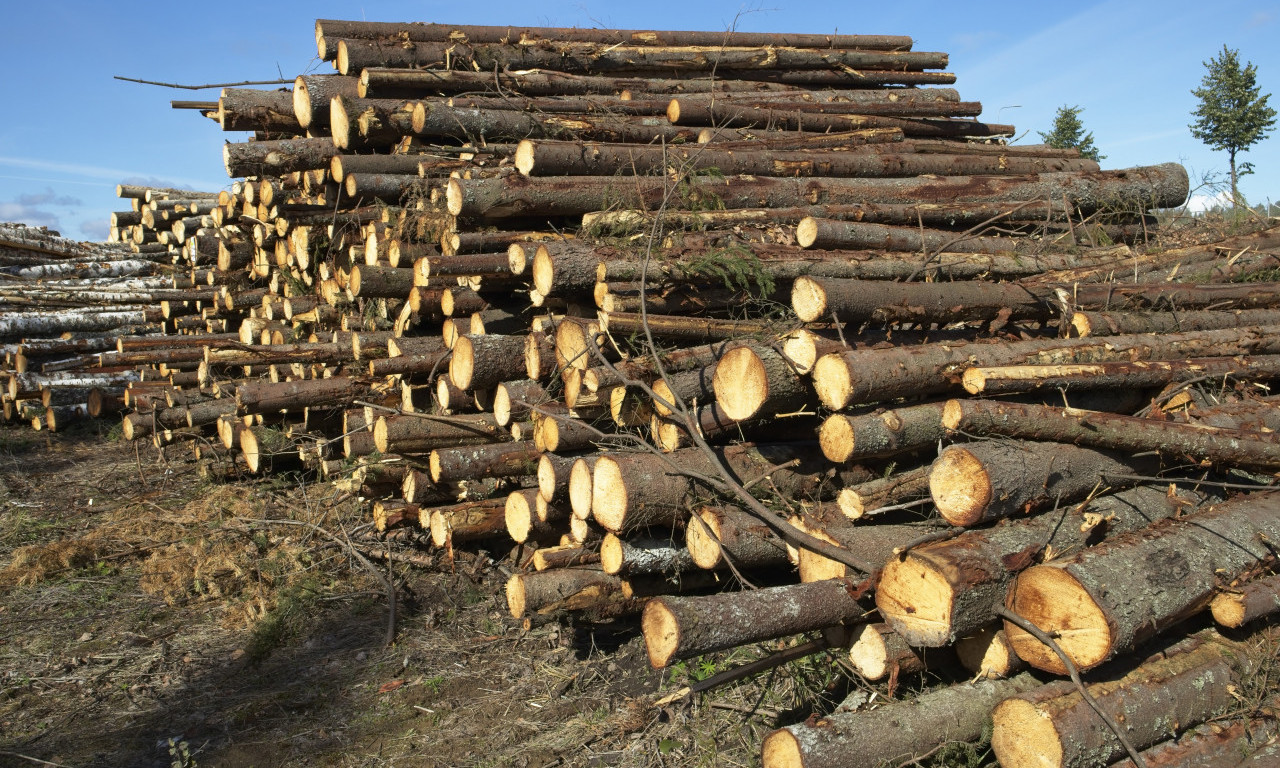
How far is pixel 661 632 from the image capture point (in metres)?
3.54

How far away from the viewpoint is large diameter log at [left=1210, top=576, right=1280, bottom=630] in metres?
3.56

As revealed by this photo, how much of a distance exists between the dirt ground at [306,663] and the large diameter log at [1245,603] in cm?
166

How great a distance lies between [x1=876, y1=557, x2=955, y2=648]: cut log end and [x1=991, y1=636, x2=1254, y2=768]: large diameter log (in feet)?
1.13

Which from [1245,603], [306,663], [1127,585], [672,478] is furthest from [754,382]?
[306,663]

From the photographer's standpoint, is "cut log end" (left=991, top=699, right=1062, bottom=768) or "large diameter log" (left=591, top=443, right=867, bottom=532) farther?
"large diameter log" (left=591, top=443, right=867, bottom=532)

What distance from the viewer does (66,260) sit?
49.6 ft

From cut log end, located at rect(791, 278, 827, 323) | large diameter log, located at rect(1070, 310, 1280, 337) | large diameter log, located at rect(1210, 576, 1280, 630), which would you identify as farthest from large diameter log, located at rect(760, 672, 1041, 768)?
large diameter log, located at rect(1070, 310, 1280, 337)

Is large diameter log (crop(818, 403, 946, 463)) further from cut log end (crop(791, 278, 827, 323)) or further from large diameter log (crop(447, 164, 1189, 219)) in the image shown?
large diameter log (crop(447, 164, 1189, 219))

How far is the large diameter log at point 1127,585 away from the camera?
10.6 ft

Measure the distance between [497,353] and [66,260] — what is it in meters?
12.8

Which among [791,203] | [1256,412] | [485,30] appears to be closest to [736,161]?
[791,203]

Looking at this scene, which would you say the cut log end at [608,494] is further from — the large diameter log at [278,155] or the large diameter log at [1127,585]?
the large diameter log at [278,155]

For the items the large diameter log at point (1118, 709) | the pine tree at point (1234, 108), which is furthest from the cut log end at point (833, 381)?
the pine tree at point (1234, 108)

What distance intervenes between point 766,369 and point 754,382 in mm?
99
